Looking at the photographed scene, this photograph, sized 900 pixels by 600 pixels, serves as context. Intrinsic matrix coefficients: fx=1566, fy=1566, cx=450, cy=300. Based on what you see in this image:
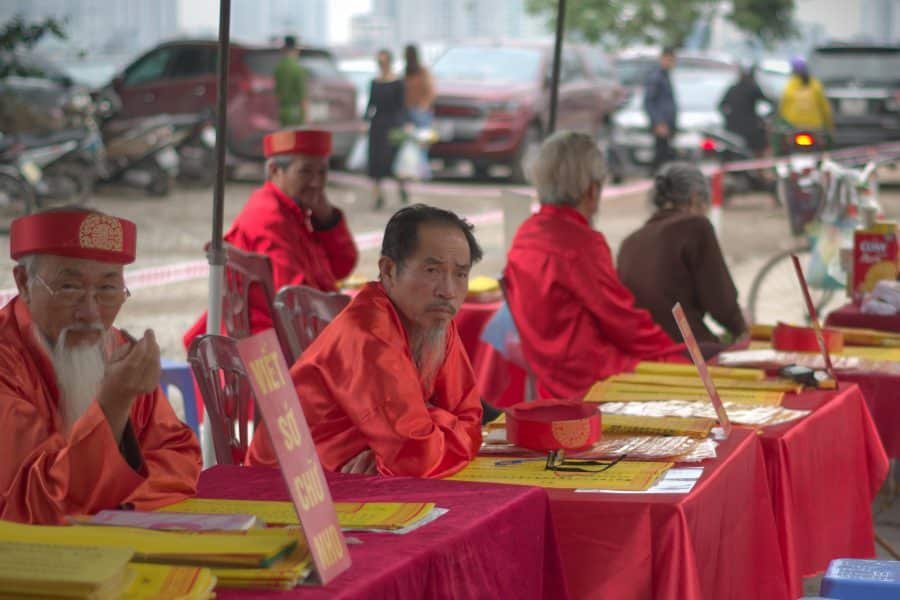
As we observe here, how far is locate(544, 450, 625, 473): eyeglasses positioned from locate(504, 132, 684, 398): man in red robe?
1988 millimetres

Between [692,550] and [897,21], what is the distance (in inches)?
2550

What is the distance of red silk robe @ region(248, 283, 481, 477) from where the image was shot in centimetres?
328

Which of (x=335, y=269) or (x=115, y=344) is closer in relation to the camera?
(x=115, y=344)

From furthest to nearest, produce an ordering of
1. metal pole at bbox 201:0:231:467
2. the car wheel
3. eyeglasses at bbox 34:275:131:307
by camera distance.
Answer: the car wheel < metal pole at bbox 201:0:231:467 < eyeglasses at bbox 34:275:131:307

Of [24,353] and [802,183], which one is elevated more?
[24,353]

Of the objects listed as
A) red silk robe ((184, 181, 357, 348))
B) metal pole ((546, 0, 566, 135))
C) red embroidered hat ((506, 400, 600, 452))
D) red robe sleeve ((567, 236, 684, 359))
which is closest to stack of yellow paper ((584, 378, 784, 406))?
red embroidered hat ((506, 400, 600, 452))

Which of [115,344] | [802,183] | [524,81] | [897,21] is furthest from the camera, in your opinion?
[897,21]

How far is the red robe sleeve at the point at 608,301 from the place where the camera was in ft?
17.8

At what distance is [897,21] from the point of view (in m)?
64.2

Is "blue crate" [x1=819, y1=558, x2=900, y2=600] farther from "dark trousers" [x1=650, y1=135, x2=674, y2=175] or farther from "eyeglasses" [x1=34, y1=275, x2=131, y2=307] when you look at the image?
A: "dark trousers" [x1=650, y1=135, x2=674, y2=175]

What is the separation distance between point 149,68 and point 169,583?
54.9 ft

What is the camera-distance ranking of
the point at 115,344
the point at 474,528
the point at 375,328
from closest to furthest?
1. the point at 474,528
2. the point at 115,344
3. the point at 375,328

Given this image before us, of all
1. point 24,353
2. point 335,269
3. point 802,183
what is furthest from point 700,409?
point 802,183

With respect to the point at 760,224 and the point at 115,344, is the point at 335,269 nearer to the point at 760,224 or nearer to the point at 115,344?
the point at 115,344
